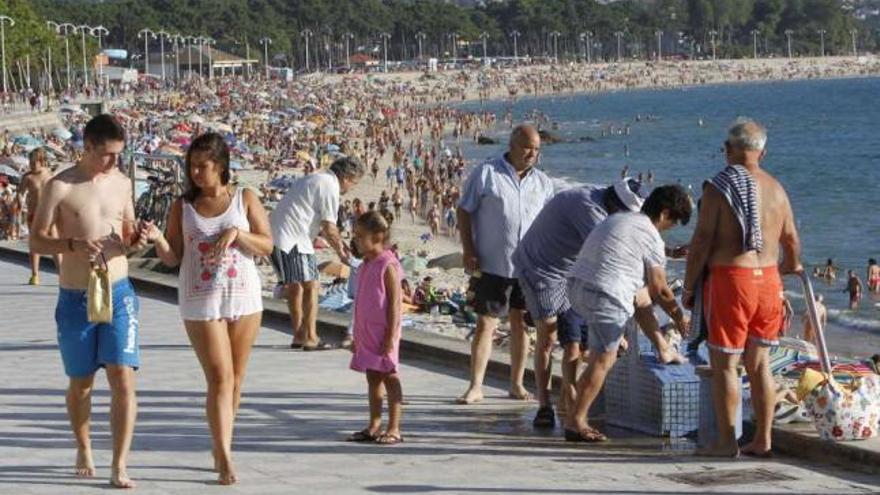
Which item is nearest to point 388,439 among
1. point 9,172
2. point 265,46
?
point 9,172

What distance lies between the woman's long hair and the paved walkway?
1167 millimetres

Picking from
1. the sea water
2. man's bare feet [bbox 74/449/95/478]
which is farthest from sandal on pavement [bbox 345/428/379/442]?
the sea water

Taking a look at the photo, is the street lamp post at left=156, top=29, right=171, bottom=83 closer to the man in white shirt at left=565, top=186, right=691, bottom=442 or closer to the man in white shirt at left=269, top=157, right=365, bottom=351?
the man in white shirt at left=269, top=157, right=365, bottom=351

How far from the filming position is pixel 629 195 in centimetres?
794

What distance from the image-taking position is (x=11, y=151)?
1902 inches

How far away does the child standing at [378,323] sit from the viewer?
7.85m

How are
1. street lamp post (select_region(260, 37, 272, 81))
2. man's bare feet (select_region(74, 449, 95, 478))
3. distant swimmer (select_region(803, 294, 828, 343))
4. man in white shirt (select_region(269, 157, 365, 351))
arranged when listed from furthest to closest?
street lamp post (select_region(260, 37, 272, 81)), man in white shirt (select_region(269, 157, 365, 351)), distant swimmer (select_region(803, 294, 828, 343)), man's bare feet (select_region(74, 449, 95, 478))

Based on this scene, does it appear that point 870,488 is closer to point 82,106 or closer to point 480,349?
point 480,349

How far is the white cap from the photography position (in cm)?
792

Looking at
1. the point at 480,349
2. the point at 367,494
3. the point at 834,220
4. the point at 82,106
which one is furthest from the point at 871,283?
the point at 82,106

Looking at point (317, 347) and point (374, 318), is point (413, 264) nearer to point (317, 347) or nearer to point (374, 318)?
point (317, 347)

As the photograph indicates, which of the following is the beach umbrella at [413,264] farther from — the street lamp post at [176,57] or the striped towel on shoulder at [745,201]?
the street lamp post at [176,57]

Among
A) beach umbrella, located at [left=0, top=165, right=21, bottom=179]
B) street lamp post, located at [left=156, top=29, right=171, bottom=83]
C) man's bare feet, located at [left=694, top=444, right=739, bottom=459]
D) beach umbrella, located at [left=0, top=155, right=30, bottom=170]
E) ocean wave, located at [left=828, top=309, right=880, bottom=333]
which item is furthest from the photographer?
street lamp post, located at [left=156, top=29, right=171, bottom=83]

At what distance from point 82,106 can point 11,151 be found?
3294 cm
